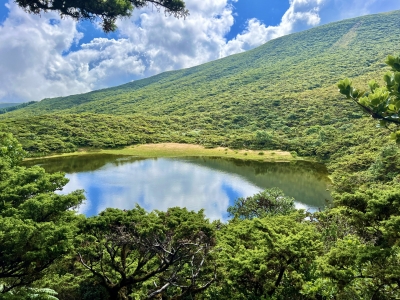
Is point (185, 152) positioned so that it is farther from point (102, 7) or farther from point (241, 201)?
point (102, 7)

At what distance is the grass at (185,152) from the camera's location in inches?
1761

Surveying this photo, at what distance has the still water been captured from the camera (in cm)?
2252

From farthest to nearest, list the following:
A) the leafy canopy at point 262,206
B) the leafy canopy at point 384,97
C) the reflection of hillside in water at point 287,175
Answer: the reflection of hillside in water at point 287,175 → the leafy canopy at point 262,206 → the leafy canopy at point 384,97

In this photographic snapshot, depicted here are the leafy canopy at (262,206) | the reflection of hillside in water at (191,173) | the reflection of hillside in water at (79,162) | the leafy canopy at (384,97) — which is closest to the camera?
the leafy canopy at (384,97)

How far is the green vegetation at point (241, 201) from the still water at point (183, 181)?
3319 millimetres

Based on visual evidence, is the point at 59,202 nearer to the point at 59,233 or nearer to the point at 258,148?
the point at 59,233

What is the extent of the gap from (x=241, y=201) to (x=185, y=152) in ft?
101

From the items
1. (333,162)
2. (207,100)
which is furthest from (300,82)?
(333,162)

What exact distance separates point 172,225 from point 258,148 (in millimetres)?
39059

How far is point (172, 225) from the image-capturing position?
11562 millimetres

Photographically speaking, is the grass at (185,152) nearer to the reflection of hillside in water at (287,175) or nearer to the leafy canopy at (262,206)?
the reflection of hillside in water at (287,175)

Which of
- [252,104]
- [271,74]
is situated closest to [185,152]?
[252,104]

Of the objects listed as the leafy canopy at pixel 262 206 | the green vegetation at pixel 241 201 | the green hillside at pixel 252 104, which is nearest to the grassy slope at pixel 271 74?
the green hillside at pixel 252 104

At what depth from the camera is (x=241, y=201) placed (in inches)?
736
